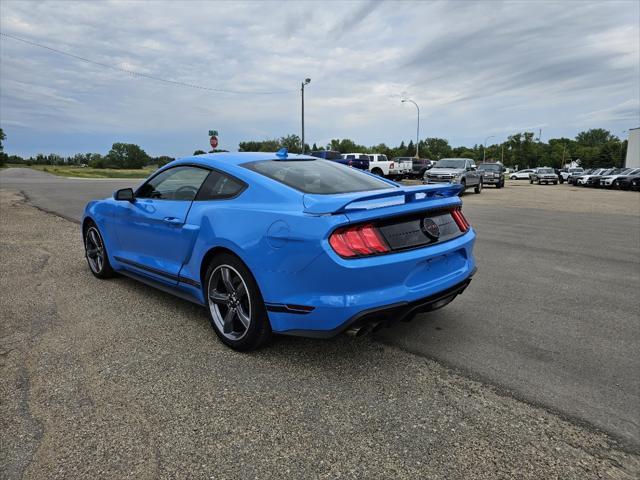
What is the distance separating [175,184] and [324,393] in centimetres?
234

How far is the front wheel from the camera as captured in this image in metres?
3.02

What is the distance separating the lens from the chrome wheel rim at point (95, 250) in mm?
5062

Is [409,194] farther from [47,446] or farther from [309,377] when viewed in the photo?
[47,446]

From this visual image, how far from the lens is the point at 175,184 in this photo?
13.1 feet

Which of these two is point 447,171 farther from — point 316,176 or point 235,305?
point 235,305

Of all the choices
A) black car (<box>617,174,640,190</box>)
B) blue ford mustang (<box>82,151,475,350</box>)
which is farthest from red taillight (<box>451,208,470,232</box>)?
black car (<box>617,174,640,190</box>)

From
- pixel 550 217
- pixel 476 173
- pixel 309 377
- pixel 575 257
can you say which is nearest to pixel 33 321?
pixel 309 377

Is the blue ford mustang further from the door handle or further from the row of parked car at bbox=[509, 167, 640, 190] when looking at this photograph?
the row of parked car at bbox=[509, 167, 640, 190]

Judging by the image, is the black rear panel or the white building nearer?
the black rear panel

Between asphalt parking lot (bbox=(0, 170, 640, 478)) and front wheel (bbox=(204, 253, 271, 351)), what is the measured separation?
0.44 ft

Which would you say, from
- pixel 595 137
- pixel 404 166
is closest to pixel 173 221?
pixel 404 166


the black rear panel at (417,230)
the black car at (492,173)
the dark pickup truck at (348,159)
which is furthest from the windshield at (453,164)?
the black rear panel at (417,230)

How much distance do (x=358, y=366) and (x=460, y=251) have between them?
1.12 metres

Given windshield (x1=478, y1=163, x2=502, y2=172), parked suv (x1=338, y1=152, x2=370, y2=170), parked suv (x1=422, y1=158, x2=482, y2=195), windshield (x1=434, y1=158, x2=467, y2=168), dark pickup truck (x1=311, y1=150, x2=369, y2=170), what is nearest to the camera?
parked suv (x1=422, y1=158, x2=482, y2=195)
